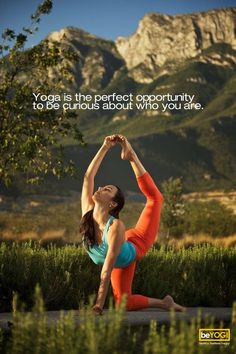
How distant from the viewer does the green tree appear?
39250 millimetres

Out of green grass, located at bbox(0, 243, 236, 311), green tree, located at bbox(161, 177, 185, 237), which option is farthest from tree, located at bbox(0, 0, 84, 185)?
green tree, located at bbox(161, 177, 185, 237)

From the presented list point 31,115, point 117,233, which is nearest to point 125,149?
point 117,233

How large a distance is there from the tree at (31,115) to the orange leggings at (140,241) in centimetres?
553

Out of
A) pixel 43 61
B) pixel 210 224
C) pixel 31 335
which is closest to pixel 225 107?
Result: pixel 210 224

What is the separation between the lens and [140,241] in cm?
605

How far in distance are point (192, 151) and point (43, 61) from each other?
372 feet

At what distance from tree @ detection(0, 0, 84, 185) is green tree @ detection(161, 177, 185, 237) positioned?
84.8ft

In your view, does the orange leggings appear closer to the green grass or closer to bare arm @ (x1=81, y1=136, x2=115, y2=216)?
bare arm @ (x1=81, y1=136, x2=115, y2=216)

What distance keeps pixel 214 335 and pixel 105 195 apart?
1.73 metres

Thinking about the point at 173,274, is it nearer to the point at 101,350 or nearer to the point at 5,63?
the point at 101,350

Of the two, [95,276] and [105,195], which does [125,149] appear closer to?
[105,195]

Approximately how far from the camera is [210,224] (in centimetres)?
4253

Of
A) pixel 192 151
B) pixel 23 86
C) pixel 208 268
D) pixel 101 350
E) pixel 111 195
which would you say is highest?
pixel 192 151

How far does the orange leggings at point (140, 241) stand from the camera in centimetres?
594
